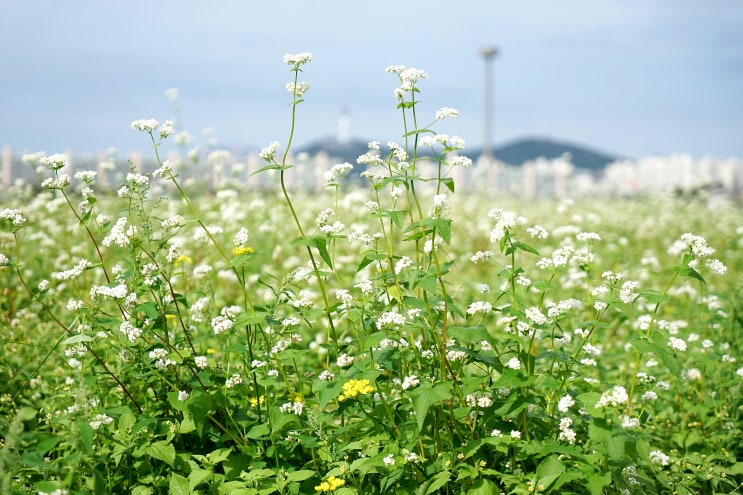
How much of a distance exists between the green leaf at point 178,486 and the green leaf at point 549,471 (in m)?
1.18

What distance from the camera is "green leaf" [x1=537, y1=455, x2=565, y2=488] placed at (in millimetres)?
2002

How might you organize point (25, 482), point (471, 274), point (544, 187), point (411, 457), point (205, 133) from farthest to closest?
1. point (544, 187)
2. point (205, 133)
3. point (471, 274)
4. point (25, 482)
5. point (411, 457)

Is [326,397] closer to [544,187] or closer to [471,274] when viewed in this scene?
[471,274]

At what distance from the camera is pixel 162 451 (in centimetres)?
225

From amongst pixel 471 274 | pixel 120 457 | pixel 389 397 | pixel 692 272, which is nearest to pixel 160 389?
pixel 120 457

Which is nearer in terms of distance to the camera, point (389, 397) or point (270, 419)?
point (270, 419)

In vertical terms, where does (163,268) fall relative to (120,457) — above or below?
above

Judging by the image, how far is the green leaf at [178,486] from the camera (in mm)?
2209

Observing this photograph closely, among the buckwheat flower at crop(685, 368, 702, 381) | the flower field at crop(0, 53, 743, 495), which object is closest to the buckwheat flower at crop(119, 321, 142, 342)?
the flower field at crop(0, 53, 743, 495)

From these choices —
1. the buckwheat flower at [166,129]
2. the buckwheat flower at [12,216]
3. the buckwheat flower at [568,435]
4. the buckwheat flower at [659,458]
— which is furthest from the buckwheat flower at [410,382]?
the buckwheat flower at [12,216]

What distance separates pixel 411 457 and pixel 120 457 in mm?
1048

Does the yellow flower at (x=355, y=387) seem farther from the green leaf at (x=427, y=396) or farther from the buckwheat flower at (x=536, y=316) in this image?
the buckwheat flower at (x=536, y=316)

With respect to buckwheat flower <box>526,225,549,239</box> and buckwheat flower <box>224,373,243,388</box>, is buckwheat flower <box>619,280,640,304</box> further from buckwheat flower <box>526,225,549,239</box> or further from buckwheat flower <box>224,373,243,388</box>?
buckwheat flower <box>224,373,243,388</box>

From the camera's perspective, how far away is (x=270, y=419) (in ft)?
7.56
